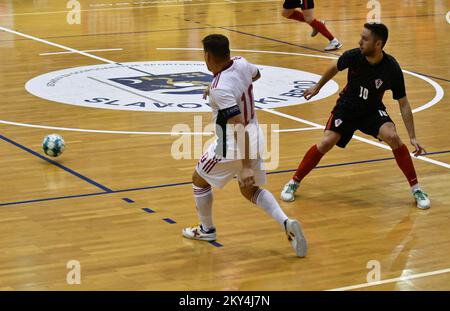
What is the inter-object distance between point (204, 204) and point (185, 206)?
1.11m

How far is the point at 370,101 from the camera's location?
916cm

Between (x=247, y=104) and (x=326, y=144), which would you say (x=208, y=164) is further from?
(x=326, y=144)

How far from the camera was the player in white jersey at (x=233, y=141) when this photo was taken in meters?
7.45

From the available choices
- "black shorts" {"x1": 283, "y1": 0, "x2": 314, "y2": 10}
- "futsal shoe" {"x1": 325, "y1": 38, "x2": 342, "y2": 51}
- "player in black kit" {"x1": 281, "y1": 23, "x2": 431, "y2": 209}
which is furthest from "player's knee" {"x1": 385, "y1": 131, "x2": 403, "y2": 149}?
"black shorts" {"x1": 283, "y1": 0, "x2": 314, "y2": 10}

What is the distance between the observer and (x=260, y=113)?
506 inches

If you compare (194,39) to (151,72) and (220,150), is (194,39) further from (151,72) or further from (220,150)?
(220,150)

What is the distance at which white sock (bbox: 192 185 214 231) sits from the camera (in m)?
7.98

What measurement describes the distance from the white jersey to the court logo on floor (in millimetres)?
5315

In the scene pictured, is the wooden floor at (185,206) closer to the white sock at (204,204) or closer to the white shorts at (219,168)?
the white sock at (204,204)

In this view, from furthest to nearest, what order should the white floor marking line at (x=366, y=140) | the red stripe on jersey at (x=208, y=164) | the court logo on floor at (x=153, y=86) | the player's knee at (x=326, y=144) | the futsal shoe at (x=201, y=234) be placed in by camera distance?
1. the court logo on floor at (x=153, y=86)
2. the white floor marking line at (x=366, y=140)
3. the player's knee at (x=326, y=144)
4. the futsal shoe at (x=201, y=234)
5. the red stripe on jersey at (x=208, y=164)

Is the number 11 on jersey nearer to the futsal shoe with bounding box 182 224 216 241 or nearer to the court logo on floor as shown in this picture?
the futsal shoe with bounding box 182 224 216 241

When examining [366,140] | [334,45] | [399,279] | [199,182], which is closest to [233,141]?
[199,182]

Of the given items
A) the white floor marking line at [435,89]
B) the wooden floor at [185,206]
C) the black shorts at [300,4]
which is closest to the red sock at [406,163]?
the wooden floor at [185,206]
